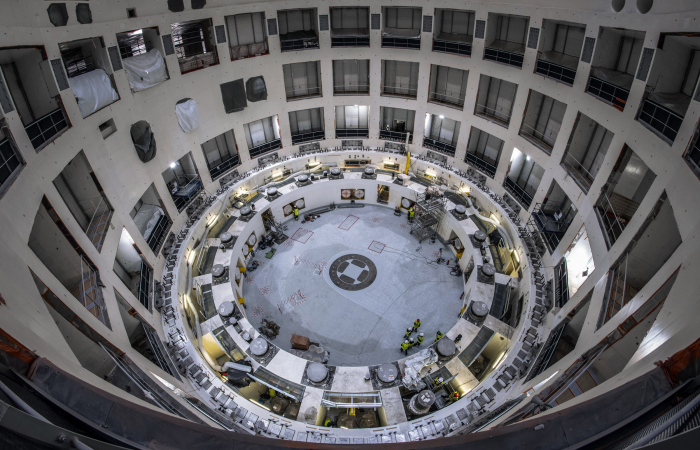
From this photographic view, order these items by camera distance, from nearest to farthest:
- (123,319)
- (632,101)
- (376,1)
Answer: (632,101), (123,319), (376,1)

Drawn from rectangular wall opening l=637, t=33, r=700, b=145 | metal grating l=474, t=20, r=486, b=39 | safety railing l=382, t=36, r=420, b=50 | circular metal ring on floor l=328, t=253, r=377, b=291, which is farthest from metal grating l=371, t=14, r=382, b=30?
rectangular wall opening l=637, t=33, r=700, b=145

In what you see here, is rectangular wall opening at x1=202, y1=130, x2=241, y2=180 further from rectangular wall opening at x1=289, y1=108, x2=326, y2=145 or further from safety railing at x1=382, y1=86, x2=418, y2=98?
safety railing at x1=382, y1=86, x2=418, y2=98

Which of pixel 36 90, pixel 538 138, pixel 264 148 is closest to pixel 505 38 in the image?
pixel 538 138

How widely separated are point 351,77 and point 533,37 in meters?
14.4

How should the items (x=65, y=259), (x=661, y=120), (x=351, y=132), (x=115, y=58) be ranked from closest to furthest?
(x=661, y=120) < (x=65, y=259) < (x=115, y=58) < (x=351, y=132)

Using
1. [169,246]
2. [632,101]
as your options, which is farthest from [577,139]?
[169,246]

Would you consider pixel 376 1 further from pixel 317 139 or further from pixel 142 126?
pixel 142 126

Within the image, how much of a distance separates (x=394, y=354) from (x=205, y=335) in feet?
35.0

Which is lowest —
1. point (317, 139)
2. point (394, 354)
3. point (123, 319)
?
point (394, 354)

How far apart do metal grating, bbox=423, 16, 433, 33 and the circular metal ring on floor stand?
16744 millimetres

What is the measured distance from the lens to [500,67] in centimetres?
2333

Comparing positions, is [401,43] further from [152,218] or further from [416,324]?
[152,218]

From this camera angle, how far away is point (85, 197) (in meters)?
17.1

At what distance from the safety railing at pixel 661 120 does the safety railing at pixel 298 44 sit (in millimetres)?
21311
